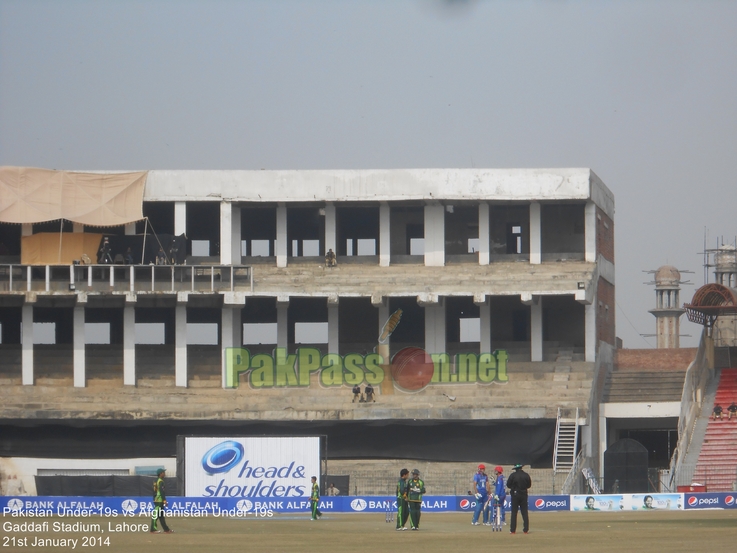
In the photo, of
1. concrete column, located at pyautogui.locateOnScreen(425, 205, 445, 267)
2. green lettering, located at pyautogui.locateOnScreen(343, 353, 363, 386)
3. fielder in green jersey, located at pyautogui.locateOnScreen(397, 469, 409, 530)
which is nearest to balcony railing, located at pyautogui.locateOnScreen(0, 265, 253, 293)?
green lettering, located at pyautogui.locateOnScreen(343, 353, 363, 386)

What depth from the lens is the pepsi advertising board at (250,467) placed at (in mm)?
45719

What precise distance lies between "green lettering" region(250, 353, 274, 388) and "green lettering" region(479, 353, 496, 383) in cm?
1051

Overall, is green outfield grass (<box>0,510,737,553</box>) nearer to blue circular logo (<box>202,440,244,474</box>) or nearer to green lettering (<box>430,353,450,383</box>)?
blue circular logo (<box>202,440,244,474</box>)

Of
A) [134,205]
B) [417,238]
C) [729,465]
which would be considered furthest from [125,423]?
[729,465]

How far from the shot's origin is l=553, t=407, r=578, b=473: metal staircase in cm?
5397

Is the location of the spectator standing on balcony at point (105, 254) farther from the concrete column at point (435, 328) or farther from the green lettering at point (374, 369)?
the concrete column at point (435, 328)

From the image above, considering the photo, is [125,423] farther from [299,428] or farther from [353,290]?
[353,290]

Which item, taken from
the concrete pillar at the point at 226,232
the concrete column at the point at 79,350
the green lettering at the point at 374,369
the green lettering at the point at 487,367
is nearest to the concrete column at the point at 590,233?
the green lettering at the point at 487,367

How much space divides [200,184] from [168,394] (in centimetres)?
1095

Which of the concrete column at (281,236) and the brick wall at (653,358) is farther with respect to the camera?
the brick wall at (653,358)

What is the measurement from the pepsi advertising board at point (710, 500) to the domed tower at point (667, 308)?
6545 cm

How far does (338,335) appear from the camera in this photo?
6197 cm

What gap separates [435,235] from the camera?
61.5 m

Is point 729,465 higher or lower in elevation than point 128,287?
lower
